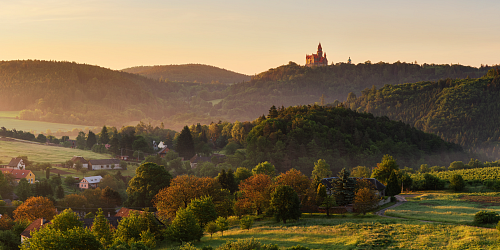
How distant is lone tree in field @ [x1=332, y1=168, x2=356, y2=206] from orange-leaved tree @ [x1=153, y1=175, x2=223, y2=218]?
768 inches

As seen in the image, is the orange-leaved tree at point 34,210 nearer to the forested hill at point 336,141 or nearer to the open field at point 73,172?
the open field at point 73,172

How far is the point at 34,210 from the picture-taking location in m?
72.9

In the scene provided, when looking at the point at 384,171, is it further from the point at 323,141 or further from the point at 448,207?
the point at 323,141

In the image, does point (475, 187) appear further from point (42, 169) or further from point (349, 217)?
point (42, 169)

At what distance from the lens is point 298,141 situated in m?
158

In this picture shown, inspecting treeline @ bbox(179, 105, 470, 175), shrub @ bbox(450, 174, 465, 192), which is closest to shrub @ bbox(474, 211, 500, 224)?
shrub @ bbox(450, 174, 465, 192)

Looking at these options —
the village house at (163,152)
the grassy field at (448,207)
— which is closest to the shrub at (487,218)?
the grassy field at (448,207)

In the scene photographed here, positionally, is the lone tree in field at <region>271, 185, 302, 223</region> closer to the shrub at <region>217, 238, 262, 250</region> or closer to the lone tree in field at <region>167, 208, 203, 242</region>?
the lone tree in field at <region>167, 208, 203, 242</region>

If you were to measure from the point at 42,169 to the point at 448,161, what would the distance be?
15576cm

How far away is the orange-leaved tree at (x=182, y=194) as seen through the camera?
212 feet

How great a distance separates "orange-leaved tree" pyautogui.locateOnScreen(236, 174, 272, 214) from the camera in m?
63.5

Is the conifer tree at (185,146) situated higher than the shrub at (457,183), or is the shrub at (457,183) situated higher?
the conifer tree at (185,146)

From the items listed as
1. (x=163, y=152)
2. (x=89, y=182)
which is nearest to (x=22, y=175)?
(x=89, y=182)

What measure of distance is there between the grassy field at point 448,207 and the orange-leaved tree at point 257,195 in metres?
18.2
